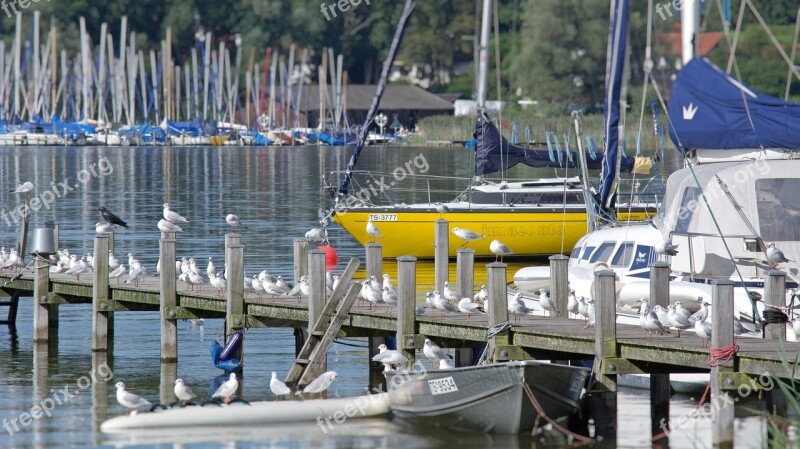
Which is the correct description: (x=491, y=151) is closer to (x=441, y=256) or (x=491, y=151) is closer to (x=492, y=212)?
(x=492, y=212)

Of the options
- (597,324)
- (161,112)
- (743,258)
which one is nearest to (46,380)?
(597,324)

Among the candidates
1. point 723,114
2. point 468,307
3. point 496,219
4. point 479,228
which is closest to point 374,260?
point 468,307

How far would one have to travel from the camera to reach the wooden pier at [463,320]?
1662 cm

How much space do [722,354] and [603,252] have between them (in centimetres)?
794

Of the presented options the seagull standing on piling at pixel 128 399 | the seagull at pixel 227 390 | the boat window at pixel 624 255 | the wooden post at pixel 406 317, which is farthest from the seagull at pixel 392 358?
the boat window at pixel 624 255

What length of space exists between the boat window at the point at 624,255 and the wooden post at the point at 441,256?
271 cm

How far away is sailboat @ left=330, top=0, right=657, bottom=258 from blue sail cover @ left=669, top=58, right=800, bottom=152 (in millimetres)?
12260

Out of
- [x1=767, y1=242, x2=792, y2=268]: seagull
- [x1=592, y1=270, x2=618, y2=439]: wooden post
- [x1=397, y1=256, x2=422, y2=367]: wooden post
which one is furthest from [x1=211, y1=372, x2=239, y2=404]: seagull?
[x1=767, y1=242, x2=792, y2=268]: seagull

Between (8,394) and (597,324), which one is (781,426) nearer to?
(597,324)

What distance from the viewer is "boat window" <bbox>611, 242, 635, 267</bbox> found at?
77.5ft

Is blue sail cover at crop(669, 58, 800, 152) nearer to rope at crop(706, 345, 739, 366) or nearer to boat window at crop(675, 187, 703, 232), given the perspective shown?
boat window at crop(675, 187, 703, 232)

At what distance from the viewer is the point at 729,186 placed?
71.1 feet

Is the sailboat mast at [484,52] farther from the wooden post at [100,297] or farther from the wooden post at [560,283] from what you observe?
the wooden post at [560,283]

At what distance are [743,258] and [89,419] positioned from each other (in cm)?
945
